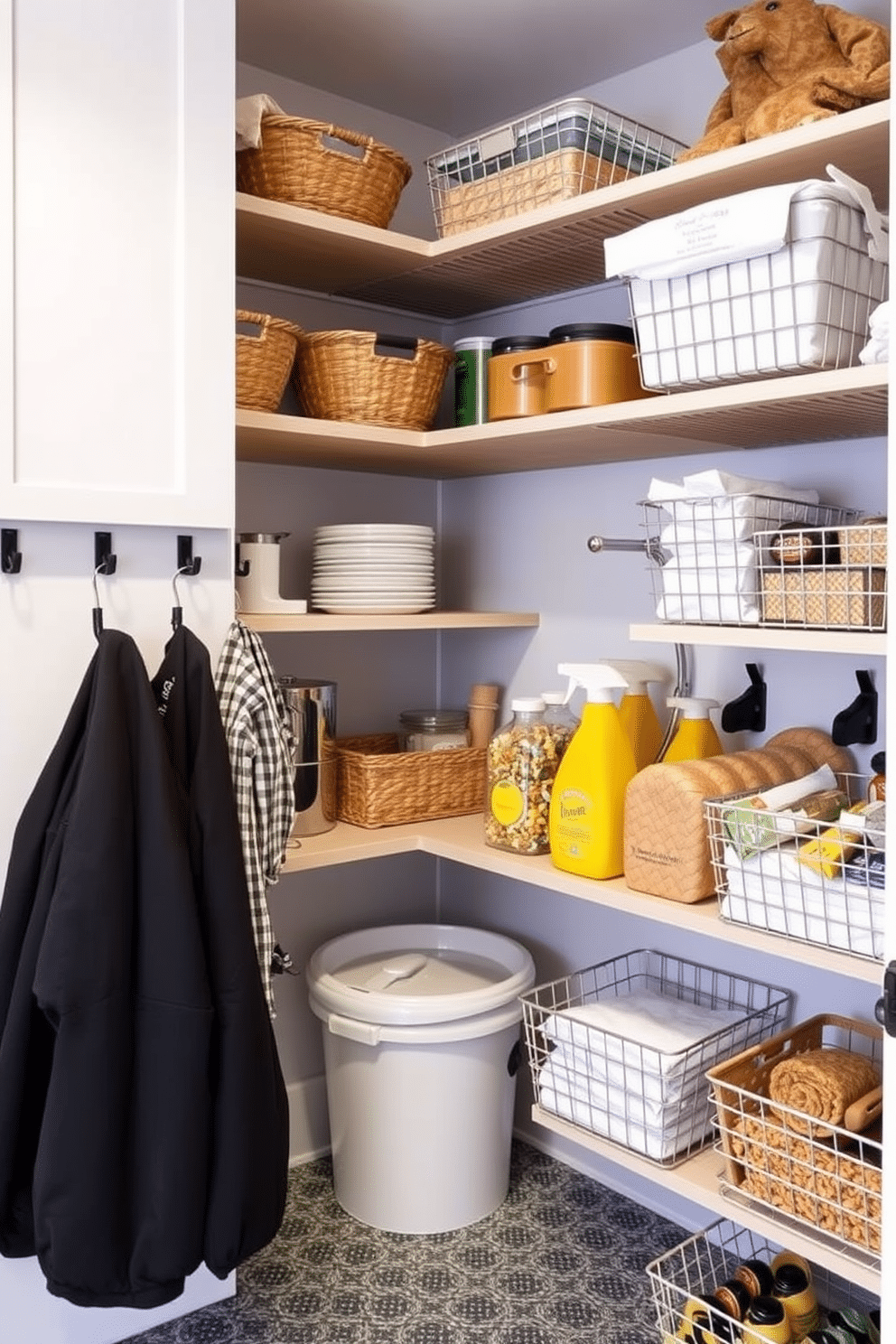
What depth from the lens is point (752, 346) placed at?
162 cm

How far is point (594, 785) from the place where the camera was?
1.94 meters

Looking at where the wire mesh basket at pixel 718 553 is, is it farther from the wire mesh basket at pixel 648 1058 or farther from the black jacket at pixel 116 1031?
the black jacket at pixel 116 1031

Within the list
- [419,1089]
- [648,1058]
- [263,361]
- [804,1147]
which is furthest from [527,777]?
[263,361]

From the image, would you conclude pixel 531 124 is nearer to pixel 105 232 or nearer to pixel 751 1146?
pixel 105 232

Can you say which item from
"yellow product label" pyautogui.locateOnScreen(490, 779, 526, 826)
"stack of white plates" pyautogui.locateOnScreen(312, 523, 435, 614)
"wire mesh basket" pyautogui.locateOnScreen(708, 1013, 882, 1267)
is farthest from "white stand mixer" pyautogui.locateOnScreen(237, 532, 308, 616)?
"wire mesh basket" pyautogui.locateOnScreen(708, 1013, 882, 1267)

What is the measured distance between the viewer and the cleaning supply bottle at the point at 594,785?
1938 millimetres

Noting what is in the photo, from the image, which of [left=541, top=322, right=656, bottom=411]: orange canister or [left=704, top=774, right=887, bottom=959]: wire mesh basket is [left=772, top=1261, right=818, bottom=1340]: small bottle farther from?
[left=541, top=322, right=656, bottom=411]: orange canister

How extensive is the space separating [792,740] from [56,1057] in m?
1.28

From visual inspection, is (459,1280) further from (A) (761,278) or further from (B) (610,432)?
(A) (761,278)

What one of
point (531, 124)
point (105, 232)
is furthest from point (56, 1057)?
point (531, 124)

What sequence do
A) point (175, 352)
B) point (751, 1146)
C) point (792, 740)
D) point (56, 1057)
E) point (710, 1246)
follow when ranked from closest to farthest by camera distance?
1. point (56, 1057)
2. point (751, 1146)
3. point (175, 352)
4. point (792, 740)
5. point (710, 1246)

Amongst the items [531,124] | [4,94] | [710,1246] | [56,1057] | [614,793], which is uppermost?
[531,124]

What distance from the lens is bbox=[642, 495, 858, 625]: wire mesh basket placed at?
1.70 meters

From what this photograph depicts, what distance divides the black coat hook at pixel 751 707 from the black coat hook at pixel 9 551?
4.05ft
